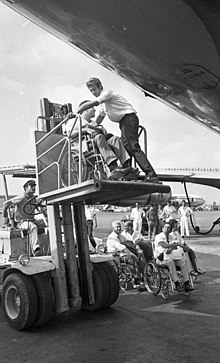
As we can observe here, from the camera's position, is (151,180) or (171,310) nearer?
(151,180)

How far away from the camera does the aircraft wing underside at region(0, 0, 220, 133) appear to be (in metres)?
2.25

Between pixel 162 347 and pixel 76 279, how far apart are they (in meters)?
1.60

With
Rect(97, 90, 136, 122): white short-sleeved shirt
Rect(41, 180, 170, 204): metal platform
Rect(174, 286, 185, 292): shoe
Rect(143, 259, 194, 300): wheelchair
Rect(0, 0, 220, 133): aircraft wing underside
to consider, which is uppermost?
Rect(97, 90, 136, 122): white short-sleeved shirt

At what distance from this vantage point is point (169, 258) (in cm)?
738

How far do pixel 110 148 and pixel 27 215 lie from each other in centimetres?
249

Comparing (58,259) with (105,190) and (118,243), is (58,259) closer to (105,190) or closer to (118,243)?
(105,190)

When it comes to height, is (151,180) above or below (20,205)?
below

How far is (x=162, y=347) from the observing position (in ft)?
14.1

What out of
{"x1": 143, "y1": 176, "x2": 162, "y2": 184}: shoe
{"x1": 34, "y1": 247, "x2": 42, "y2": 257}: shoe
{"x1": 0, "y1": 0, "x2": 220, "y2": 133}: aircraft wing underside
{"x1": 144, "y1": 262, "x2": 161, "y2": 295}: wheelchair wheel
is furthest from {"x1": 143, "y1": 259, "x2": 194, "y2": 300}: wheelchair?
{"x1": 0, "y1": 0, "x2": 220, "y2": 133}: aircraft wing underside

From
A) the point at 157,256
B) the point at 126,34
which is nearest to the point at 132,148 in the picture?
the point at 126,34

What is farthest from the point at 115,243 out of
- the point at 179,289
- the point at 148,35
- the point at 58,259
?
the point at 148,35

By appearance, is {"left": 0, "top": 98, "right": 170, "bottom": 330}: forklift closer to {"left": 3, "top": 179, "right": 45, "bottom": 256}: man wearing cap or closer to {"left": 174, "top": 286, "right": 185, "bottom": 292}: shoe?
{"left": 3, "top": 179, "right": 45, "bottom": 256}: man wearing cap

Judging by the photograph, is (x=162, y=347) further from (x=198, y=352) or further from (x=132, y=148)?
(x=132, y=148)

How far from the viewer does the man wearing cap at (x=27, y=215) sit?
255 inches
